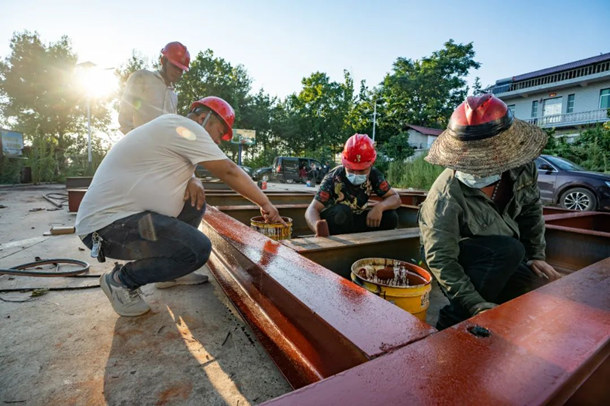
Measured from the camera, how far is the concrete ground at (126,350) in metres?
1.28

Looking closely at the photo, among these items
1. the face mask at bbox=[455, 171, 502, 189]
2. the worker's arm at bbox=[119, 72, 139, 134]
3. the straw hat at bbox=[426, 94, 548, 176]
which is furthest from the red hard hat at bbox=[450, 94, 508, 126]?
the worker's arm at bbox=[119, 72, 139, 134]

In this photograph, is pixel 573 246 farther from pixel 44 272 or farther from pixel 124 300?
pixel 44 272

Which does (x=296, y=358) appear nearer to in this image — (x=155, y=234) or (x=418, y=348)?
(x=418, y=348)

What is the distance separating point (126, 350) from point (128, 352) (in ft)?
0.09

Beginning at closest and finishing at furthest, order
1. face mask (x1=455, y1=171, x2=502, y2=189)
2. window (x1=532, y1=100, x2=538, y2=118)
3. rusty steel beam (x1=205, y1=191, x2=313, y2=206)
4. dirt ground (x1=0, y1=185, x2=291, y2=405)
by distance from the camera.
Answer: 1. dirt ground (x1=0, y1=185, x2=291, y2=405)
2. face mask (x1=455, y1=171, x2=502, y2=189)
3. rusty steel beam (x1=205, y1=191, x2=313, y2=206)
4. window (x1=532, y1=100, x2=538, y2=118)

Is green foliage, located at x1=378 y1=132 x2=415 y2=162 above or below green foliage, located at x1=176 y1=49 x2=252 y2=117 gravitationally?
below

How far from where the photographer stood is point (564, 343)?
0.80 meters

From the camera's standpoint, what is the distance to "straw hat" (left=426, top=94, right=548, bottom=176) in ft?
5.04

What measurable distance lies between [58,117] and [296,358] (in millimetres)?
35694

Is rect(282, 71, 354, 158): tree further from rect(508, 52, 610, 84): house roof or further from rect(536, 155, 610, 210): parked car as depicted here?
rect(536, 155, 610, 210): parked car

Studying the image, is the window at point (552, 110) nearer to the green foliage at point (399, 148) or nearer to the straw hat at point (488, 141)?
the green foliage at point (399, 148)

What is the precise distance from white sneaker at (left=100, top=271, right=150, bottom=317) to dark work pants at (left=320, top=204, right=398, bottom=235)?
2033 mm

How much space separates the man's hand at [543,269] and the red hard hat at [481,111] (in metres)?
1.06

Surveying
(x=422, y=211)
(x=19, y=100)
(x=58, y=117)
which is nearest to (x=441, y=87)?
(x=422, y=211)
